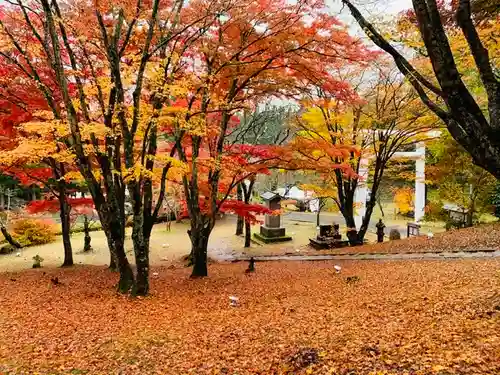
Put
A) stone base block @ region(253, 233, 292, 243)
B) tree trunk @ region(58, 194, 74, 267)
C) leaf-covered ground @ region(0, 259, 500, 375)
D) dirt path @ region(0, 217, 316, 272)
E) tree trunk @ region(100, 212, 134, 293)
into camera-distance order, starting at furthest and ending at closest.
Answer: stone base block @ region(253, 233, 292, 243) < dirt path @ region(0, 217, 316, 272) < tree trunk @ region(58, 194, 74, 267) < tree trunk @ region(100, 212, 134, 293) < leaf-covered ground @ region(0, 259, 500, 375)

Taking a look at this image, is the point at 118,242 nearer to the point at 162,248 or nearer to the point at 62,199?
the point at 62,199

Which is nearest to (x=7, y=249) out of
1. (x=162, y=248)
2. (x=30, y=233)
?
(x=30, y=233)

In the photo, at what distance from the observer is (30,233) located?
64.1 ft

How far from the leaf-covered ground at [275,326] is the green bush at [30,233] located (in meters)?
11.6

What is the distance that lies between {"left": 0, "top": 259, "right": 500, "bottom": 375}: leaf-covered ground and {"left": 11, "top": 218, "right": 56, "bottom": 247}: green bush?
11.6 m

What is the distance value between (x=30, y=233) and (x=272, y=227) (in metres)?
13.2

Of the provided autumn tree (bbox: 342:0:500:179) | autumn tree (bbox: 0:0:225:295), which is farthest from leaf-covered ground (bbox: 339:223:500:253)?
autumn tree (bbox: 0:0:225:295)

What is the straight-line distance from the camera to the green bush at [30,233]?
19281 millimetres

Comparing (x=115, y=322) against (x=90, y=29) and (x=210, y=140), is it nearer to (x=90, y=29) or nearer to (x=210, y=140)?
(x=90, y=29)

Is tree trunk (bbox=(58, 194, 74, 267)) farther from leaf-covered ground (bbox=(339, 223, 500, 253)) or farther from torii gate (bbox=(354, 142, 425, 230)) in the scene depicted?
torii gate (bbox=(354, 142, 425, 230))

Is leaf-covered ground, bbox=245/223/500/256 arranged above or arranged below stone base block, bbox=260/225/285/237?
above

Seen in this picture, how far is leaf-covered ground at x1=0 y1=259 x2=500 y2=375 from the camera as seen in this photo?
4035 millimetres

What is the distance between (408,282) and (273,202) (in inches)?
519

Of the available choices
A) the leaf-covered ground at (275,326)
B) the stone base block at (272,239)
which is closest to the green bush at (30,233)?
the leaf-covered ground at (275,326)
